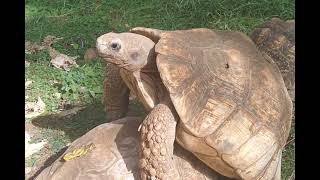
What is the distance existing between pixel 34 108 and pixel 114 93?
1.04 metres

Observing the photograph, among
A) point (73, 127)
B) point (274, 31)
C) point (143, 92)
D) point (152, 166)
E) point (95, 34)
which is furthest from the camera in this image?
point (95, 34)

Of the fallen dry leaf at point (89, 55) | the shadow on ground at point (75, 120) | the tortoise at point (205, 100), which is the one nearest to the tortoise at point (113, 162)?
the tortoise at point (205, 100)

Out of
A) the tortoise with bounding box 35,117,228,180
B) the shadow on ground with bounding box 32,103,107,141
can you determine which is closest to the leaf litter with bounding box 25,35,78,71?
the shadow on ground with bounding box 32,103,107,141

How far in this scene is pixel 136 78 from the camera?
10.7ft

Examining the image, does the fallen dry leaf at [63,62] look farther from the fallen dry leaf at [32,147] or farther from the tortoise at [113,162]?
the tortoise at [113,162]

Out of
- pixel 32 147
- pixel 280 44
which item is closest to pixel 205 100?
pixel 280 44

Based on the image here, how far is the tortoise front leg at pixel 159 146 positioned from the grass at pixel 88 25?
1.29m

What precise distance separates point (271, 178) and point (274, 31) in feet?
3.59

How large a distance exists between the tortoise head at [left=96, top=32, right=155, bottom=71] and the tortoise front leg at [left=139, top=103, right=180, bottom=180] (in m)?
0.37

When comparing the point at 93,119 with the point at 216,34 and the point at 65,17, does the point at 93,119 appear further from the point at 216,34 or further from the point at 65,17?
the point at 65,17

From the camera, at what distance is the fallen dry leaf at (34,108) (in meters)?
4.54

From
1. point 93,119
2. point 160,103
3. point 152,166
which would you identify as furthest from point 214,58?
point 93,119

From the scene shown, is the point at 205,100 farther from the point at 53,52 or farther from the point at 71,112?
the point at 53,52

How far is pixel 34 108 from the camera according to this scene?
460cm
